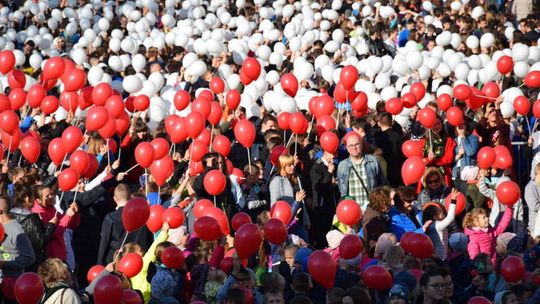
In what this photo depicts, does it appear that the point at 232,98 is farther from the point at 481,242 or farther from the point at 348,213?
the point at 481,242

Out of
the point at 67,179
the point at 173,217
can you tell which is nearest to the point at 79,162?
the point at 67,179

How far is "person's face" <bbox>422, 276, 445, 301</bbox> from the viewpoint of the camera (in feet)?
24.1

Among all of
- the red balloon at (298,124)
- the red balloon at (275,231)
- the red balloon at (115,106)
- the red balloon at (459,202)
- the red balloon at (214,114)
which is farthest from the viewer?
the red balloon at (214,114)

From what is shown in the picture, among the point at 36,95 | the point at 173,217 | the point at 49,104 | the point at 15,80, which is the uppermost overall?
the point at 15,80

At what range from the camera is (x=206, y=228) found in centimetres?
925

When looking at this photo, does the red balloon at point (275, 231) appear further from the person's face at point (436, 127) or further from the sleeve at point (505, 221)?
the person's face at point (436, 127)

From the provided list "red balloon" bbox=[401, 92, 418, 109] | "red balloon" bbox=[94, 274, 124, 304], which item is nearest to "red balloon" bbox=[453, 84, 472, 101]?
"red balloon" bbox=[401, 92, 418, 109]

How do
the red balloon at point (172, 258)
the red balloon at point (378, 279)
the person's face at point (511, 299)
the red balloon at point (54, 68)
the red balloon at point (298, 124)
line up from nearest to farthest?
the person's face at point (511, 299)
the red balloon at point (378, 279)
the red balloon at point (172, 258)
the red balloon at point (298, 124)
the red balloon at point (54, 68)

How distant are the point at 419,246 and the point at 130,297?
2.25 m

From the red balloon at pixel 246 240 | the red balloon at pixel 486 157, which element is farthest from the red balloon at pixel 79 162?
the red balloon at pixel 486 157

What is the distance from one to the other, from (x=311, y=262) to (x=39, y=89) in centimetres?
565

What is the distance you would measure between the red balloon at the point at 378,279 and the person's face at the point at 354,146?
3036mm

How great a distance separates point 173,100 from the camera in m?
13.9

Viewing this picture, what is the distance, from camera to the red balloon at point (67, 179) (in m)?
10.5
